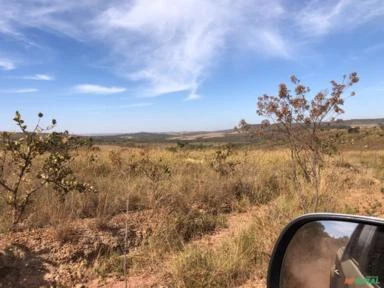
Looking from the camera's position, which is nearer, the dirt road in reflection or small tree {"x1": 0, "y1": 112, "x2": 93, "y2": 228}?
the dirt road in reflection

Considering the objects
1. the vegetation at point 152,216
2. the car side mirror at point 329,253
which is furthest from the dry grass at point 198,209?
the car side mirror at point 329,253

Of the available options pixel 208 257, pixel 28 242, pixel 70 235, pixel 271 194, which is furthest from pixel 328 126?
pixel 28 242

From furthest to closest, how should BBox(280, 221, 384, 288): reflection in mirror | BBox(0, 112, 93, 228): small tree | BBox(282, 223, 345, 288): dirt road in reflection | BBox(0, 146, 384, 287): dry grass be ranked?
BBox(0, 112, 93, 228): small tree < BBox(0, 146, 384, 287): dry grass < BBox(282, 223, 345, 288): dirt road in reflection < BBox(280, 221, 384, 288): reflection in mirror

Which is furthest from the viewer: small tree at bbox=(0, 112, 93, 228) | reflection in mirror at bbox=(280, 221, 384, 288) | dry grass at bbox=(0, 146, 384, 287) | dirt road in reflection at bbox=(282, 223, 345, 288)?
small tree at bbox=(0, 112, 93, 228)

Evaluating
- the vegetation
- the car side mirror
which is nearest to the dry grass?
the vegetation

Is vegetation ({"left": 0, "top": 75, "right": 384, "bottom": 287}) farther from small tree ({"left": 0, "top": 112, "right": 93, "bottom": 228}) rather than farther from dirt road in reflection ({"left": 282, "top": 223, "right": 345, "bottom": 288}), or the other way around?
dirt road in reflection ({"left": 282, "top": 223, "right": 345, "bottom": 288})

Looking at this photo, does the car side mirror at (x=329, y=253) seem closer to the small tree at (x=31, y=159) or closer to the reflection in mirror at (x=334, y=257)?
the reflection in mirror at (x=334, y=257)

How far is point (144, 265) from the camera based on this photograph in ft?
17.6

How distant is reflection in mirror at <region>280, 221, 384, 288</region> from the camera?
1.72m

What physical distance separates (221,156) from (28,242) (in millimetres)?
7298

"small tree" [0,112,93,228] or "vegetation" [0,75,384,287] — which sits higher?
"small tree" [0,112,93,228]

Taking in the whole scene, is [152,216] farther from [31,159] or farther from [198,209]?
[31,159]

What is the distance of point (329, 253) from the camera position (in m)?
2.20

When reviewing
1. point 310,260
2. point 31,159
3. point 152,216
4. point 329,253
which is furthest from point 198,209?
point 329,253
